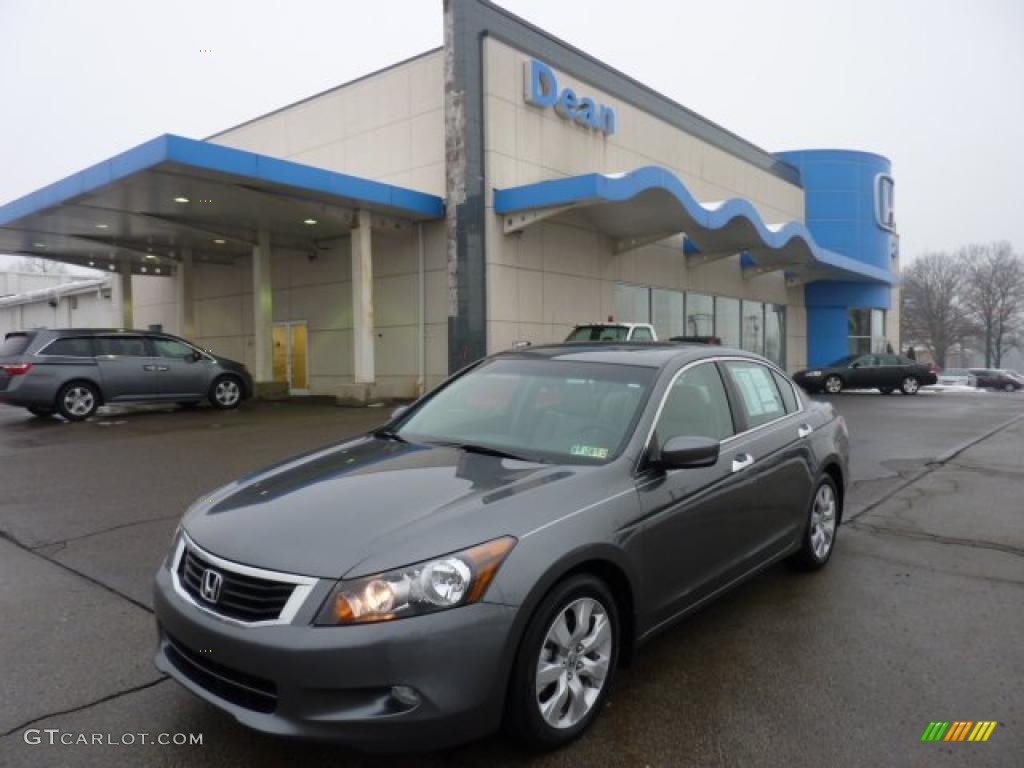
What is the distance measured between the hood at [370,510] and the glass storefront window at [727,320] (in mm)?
23993

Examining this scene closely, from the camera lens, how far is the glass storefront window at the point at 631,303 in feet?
69.9

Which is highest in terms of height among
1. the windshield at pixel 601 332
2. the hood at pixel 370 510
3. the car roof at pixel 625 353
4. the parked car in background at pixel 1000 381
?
the windshield at pixel 601 332

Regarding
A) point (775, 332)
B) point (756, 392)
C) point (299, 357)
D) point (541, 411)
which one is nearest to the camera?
point (541, 411)

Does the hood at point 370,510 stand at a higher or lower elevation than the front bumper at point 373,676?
higher

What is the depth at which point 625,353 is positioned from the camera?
391cm

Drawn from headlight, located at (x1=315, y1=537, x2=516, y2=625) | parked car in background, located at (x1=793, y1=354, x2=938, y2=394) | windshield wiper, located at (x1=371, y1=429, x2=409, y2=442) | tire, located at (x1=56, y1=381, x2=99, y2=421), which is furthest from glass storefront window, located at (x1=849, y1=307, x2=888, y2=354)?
headlight, located at (x1=315, y1=537, x2=516, y2=625)

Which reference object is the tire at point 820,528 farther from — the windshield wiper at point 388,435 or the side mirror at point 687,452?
the windshield wiper at point 388,435

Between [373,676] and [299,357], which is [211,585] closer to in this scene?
[373,676]

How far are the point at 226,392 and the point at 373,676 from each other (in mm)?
13712

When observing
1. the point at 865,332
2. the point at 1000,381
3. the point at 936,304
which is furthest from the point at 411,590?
the point at 936,304

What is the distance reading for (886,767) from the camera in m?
2.53

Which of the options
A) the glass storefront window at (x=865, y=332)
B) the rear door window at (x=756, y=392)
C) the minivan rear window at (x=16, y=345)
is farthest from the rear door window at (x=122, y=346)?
the glass storefront window at (x=865, y=332)

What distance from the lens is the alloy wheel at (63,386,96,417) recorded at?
1238 centimetres

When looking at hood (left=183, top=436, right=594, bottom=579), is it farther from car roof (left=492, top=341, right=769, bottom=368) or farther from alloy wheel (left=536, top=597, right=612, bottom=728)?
car roof (left=492, top=341, right=769, bottom=368)
